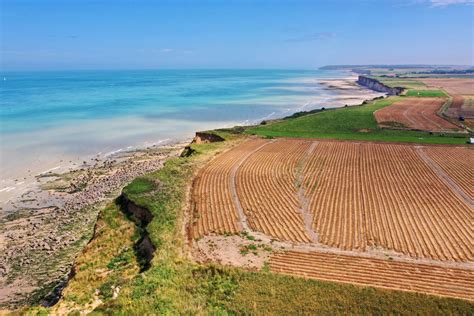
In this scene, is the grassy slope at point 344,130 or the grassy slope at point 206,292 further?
the grassy slope at point 344,130

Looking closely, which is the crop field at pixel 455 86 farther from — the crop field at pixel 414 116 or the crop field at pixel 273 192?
the crop field at pixel 273 192

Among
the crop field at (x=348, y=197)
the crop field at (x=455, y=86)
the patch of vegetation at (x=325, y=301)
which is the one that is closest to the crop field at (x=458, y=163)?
the crop field at (x=348, y=197)

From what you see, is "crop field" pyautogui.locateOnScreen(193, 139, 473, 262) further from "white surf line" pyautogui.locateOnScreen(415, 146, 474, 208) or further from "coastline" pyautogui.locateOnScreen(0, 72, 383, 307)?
"coastline" pyautogui.locateOnScreen(0, 72, 383, 307)

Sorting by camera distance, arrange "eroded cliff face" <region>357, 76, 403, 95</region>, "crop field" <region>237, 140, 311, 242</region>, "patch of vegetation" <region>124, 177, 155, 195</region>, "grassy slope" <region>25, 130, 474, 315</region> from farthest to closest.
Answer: "eroded cliff face" <region>357, 76, 403, 95</region> → "patch of vegetation" <region>124, 177, 155, 195</region> → "crop field" <region>237, 140, 311, 242</region> → "grassy slope" <region>25, 130, 474, 315</region>

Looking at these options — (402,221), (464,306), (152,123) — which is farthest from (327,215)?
(152,123)

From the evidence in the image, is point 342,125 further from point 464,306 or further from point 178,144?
point 464,306

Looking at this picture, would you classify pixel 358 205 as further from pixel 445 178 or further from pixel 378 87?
pixel 378 87

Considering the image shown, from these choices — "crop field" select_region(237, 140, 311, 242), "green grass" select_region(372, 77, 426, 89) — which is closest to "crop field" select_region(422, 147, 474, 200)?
"crop field" select_region(237, 140, 311, 242)
